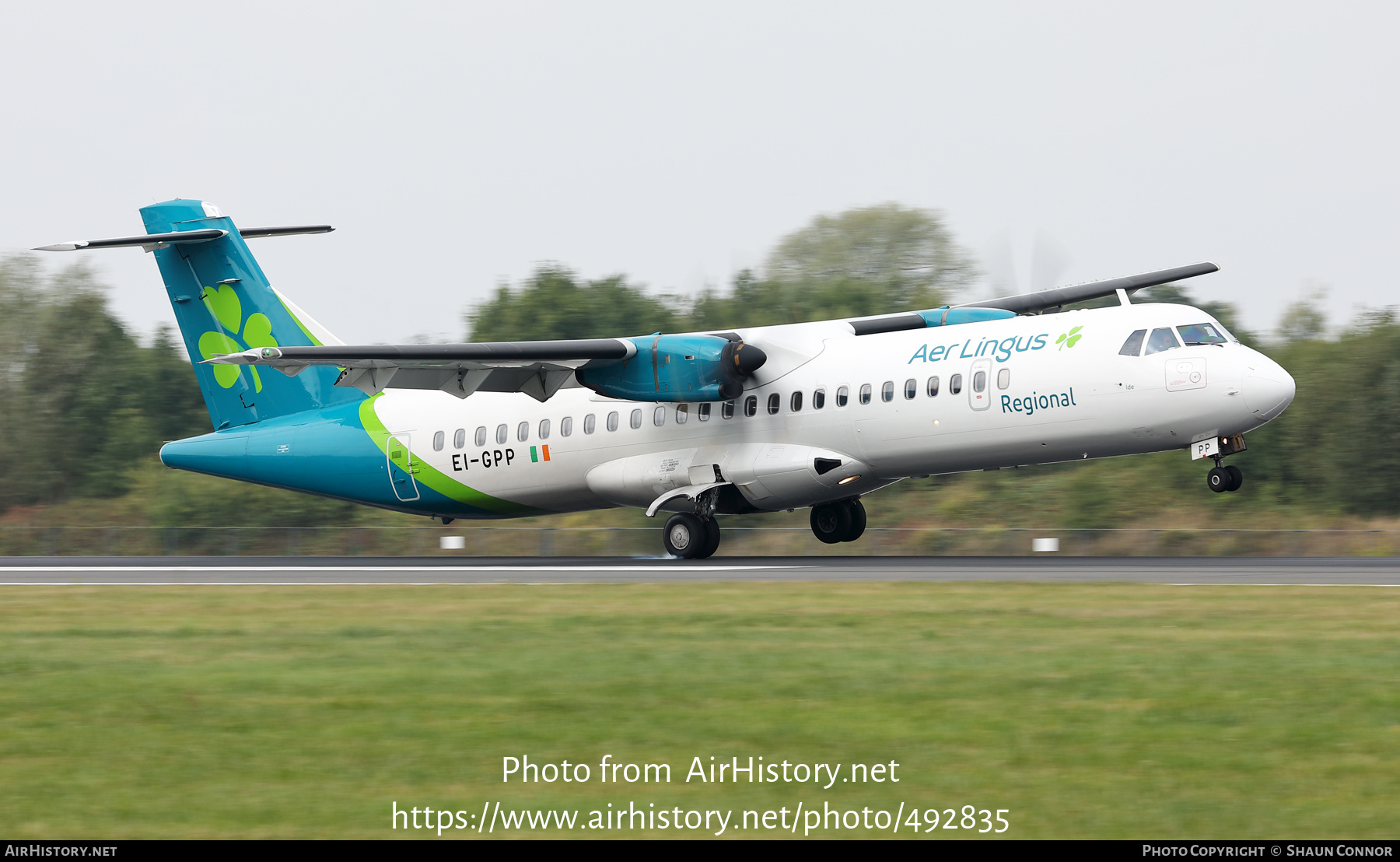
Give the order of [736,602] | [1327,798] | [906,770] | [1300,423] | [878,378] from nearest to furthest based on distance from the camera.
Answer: [1327,798] < [906,770] < [736,602] < [878,378] < [1300,423]

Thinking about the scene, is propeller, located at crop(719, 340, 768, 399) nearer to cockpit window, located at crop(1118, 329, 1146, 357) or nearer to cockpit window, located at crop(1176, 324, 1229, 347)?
cockpit window, located at crop(1118, 329, 1146, 357)

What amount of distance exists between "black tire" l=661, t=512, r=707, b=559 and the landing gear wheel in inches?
1.4

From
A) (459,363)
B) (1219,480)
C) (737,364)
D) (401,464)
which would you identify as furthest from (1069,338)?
(401,464)

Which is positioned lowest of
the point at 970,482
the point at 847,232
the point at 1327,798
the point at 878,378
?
the point at 970,482

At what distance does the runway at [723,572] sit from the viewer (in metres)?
20.2

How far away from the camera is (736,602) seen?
17016 millimetres

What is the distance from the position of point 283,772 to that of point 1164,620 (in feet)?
31.2

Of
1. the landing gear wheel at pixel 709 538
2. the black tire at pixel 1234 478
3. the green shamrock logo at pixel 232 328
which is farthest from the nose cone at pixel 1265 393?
the green shamrock logo at pixel 232 328

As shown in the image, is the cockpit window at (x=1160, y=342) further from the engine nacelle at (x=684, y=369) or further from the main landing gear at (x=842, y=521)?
the main landing gear at (x=842, y=521)

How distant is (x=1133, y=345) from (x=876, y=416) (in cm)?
452

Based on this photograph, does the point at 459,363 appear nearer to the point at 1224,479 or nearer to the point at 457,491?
the point at 457,491

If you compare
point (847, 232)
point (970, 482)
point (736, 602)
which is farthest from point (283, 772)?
point (847, 232)

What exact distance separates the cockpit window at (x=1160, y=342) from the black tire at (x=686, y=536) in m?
8.67
